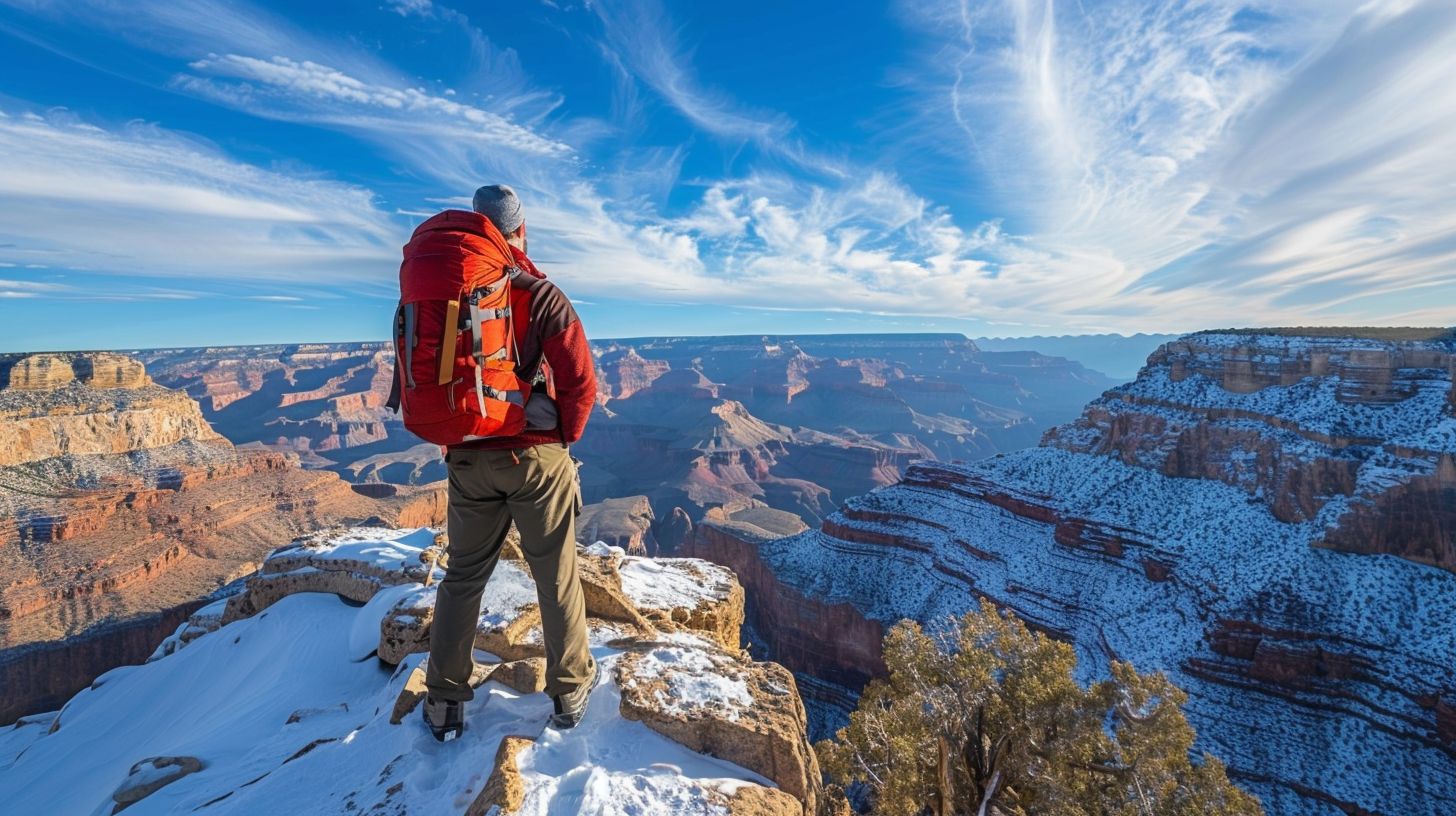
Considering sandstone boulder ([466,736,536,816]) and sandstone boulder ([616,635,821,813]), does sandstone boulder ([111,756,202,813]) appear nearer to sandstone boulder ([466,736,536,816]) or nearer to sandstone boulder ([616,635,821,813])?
sandstone boulder ([466,736,536,816])

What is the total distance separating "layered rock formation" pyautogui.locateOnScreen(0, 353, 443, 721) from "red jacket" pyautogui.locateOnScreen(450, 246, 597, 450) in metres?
38.1

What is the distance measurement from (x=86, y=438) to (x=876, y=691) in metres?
54.8

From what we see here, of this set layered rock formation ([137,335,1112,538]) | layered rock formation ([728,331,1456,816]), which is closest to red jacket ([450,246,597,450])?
layered rock formation ([728,331,1456,816])

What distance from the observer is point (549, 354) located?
3264 mm

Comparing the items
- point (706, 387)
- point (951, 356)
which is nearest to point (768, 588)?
point (706, 387)

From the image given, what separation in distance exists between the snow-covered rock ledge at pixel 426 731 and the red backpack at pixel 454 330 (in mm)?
1855

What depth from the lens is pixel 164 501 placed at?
125ft

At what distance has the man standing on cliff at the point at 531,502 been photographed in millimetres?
3262

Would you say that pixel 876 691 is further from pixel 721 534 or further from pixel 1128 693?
pixel 721 534

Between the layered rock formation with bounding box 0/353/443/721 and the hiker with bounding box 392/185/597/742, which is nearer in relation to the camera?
the hiker with bounding box 392/185/597/742

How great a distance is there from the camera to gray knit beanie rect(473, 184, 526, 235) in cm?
329

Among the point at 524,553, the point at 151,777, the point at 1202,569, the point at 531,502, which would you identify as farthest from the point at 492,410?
the point at 1202,569

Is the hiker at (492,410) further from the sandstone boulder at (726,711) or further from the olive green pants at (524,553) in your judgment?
the sandstone boulder at (726,711)

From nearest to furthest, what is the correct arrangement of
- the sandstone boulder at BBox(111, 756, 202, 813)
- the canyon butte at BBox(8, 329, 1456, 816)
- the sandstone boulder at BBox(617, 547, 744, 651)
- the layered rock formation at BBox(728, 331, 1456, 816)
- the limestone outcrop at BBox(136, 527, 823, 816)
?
the limestone outcrop at BBox(136, 527, 823, 816) → the sandstone boulder at BBox(111, 756, 202, 813) → the sandstone boulder at BBox(617, 547, 744, 651) → the canyon butte at BBox(8, 329, 1456, 816) → the layered rock formation at BBox(728, 331, 1456, 816)
